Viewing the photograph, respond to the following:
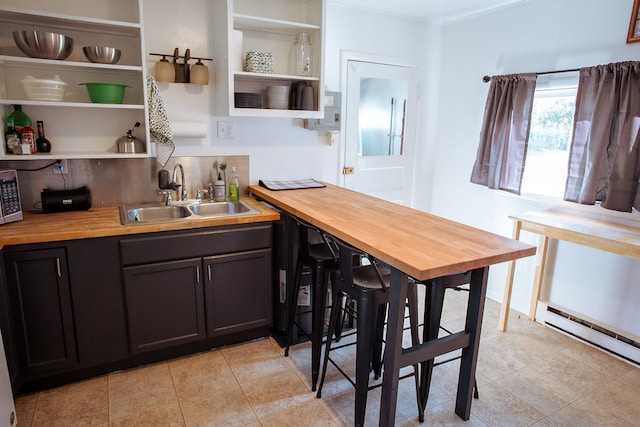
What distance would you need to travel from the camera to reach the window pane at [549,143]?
2.83m

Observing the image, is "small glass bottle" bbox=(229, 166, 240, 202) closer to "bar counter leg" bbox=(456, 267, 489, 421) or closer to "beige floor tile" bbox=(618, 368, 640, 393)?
"bar counter leg" bbox=(456, 267, 489, 421)

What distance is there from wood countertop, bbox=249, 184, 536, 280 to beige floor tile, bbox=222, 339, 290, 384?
911mm

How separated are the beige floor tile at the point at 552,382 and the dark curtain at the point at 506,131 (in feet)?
4.12

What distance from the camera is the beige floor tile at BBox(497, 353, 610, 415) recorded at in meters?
2.13

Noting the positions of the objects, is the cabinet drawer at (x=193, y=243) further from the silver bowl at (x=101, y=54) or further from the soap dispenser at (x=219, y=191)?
the silver bowl at (x=101, y=54)

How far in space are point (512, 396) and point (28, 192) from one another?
298 centimetres

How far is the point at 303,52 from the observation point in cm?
286

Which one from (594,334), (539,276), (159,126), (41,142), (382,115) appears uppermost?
(382,115)

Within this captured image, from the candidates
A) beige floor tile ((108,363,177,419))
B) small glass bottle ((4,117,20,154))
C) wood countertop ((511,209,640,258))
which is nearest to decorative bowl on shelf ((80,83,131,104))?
small glass bottle ((4,117,20,154))

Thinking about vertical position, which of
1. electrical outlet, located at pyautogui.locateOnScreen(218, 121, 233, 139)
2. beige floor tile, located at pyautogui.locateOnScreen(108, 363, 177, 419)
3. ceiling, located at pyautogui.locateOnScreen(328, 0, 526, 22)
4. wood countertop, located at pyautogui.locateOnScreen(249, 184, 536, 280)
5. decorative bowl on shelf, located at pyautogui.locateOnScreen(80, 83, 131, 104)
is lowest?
beige floor tile, located at pyautogui.locateOnScreen(108, 363, 177, 419)

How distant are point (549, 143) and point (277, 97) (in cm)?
200

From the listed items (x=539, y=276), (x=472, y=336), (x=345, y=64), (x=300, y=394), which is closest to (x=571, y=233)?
(x=539, y=276)

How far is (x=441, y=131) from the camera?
3797mm

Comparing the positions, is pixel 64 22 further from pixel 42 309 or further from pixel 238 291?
pixel 238 291
